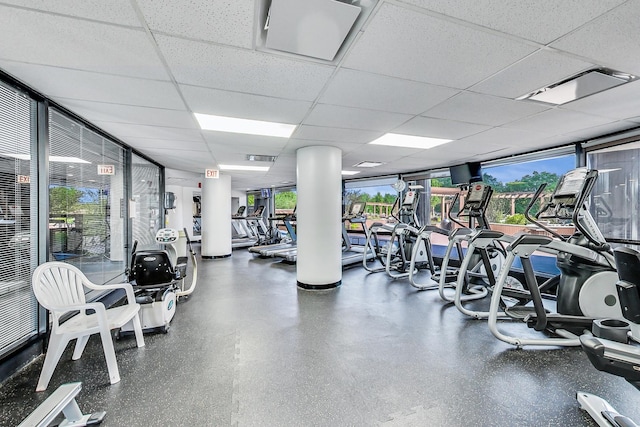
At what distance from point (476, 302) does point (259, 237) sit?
7405mm

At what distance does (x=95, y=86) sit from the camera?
2.41 m

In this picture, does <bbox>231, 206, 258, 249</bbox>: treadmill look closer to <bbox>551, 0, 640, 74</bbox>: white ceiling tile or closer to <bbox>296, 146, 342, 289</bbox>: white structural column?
<bbox>296, 146, 342, 289</bbox>: white structural column

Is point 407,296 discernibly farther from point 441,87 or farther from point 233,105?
point 233,105

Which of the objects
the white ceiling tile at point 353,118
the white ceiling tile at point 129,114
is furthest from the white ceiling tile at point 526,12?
the white ceiling tile at point 129,114

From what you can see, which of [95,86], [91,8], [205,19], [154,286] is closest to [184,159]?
[154,286]

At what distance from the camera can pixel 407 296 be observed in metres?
4.36

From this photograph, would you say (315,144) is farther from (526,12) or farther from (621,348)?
(621,348)

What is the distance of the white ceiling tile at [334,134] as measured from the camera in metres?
3.66

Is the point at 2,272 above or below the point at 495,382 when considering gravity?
above

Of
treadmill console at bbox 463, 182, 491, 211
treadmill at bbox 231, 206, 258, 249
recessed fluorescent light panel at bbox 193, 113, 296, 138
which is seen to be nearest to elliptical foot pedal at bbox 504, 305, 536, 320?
treadmill console at bbox 463, 182, 491, 211

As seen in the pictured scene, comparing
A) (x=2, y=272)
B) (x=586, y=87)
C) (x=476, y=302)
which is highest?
(x=586, y=87)

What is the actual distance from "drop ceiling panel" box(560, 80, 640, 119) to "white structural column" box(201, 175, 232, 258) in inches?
286

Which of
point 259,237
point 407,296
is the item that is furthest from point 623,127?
point 259,237

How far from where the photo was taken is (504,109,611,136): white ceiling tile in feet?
10.1
